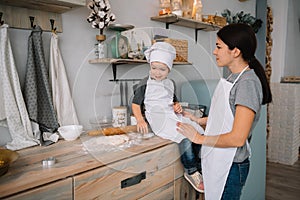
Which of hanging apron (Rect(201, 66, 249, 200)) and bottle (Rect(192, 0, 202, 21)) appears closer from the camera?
hanging apron (Rect(201, 66, 249, 200))

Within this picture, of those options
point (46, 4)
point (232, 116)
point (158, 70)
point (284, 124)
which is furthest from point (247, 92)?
point (284, 124)

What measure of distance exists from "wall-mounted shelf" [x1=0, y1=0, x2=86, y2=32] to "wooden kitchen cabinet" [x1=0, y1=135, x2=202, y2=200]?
0.60 meters

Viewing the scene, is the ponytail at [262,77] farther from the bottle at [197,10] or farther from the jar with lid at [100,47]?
the bottle at [197,10]

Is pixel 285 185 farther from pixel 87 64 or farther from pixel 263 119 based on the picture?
pixel 87 64

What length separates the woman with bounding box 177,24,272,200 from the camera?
45.6 inches

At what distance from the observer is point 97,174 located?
1057mm

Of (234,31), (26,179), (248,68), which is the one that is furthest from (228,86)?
(26,179)

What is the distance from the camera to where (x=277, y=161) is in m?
3.40

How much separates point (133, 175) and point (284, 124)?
9.07 feet

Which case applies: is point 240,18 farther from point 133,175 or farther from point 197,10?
point 133,175

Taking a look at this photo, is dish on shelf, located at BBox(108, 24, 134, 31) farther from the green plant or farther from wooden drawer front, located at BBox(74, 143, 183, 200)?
the green plant

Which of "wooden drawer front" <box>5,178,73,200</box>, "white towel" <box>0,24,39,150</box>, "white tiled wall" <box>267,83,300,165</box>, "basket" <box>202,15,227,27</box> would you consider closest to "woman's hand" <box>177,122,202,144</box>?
"wooden drawer front" <box>5,178,73,200</box>

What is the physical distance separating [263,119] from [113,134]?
126cm

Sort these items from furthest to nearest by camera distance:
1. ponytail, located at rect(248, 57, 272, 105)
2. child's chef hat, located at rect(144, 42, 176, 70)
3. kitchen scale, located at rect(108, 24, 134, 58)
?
kitchen scale, located at rect(108, 24, 134, 58) < child's chef hat, located at rect(144, 42, 176, 70) < ponytail, located at rect(248, 57, 272, 105)
